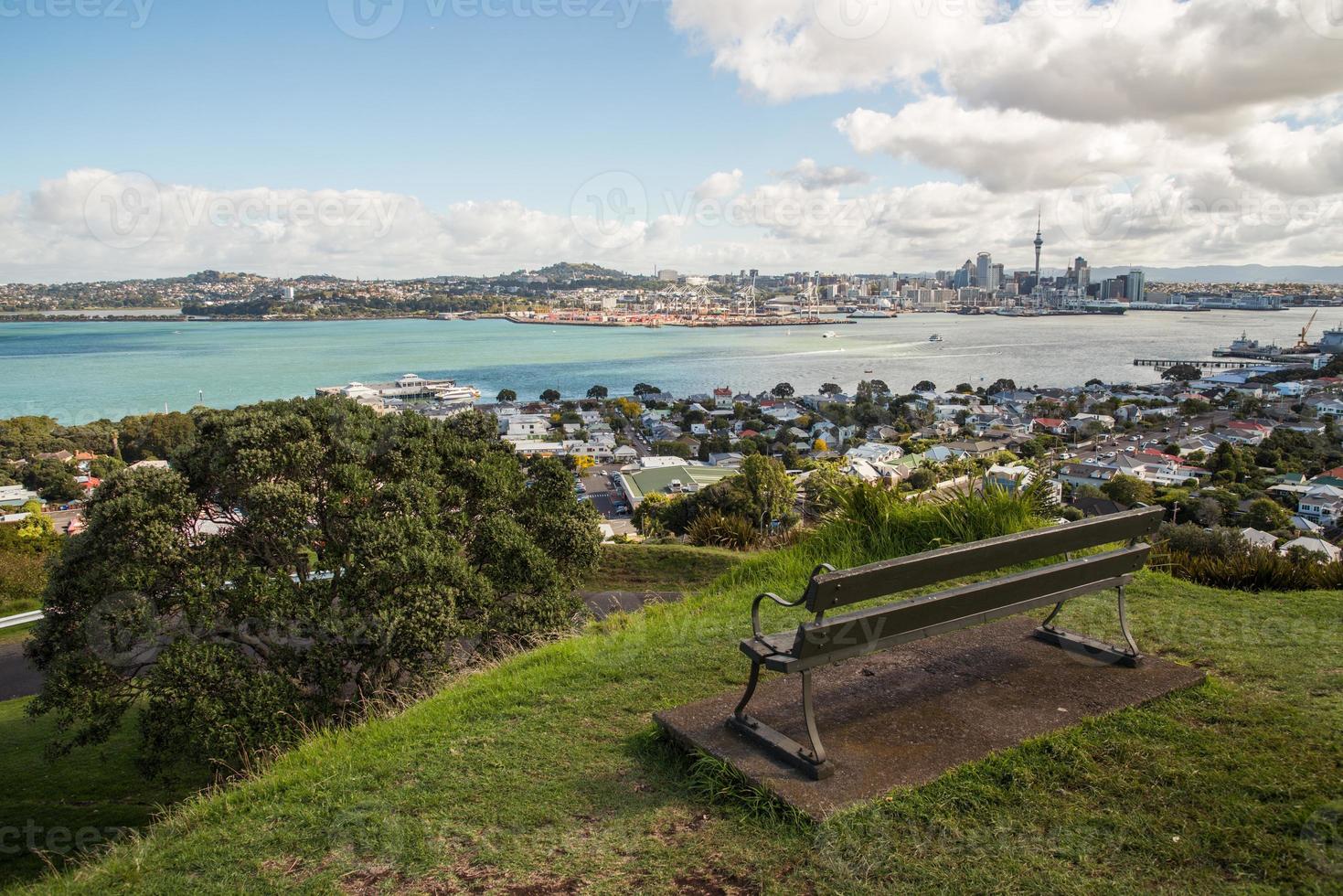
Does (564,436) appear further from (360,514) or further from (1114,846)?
(1114,846)

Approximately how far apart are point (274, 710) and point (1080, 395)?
225 ft

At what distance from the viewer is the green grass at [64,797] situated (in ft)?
16.7

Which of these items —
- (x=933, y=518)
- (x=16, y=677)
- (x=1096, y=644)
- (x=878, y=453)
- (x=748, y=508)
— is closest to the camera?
(x=1096, y=644)

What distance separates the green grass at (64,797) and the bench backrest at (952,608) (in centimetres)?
426

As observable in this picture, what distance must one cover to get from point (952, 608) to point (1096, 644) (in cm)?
117

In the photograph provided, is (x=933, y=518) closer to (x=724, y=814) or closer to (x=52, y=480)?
(x=724, y=814)

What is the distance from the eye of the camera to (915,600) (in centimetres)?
281

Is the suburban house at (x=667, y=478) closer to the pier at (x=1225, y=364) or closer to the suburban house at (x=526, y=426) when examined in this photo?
the suburban house at (x=526, y=426)

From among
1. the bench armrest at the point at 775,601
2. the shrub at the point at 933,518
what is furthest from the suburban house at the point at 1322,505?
the bench armrest at the point at 775,601

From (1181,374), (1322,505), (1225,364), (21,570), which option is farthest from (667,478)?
(1225,364)

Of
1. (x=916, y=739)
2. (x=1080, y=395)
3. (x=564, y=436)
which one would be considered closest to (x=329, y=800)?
(x=916, y=739)

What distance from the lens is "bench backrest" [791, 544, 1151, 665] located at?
2.69m

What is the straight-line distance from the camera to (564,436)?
176 ft

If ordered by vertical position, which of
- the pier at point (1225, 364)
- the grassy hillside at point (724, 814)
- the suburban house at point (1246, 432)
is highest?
the grassy hillside at point (724, 814)
